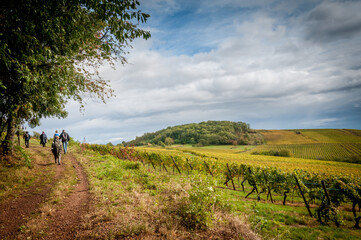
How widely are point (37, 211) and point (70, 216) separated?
1120 mm

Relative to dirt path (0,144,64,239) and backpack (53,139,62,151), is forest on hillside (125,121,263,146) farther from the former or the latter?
dirt path (0,144,64,239)

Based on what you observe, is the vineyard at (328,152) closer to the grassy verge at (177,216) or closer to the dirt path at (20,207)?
the grassy verge at (177,216)

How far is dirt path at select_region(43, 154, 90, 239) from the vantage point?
390cm

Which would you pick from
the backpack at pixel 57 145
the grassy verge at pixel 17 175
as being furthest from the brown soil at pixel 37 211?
the backpack at pixel 57 145

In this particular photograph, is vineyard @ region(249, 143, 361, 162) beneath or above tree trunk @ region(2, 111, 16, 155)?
beneath

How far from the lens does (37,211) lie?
4859mm

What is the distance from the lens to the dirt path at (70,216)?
3902mm

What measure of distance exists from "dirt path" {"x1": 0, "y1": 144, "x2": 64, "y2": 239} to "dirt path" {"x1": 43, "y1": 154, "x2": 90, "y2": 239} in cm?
73

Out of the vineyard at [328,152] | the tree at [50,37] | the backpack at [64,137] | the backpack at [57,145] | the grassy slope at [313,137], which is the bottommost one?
the vineyard at [328,152]

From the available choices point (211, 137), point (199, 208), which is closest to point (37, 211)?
point (199, 208)

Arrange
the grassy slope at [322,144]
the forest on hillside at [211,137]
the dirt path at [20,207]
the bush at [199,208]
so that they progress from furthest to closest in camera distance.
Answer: the forest on hillside at [211,137] → the grassy slope at [322,144] → the bush at [199,208] → the dirt path at [20,207]

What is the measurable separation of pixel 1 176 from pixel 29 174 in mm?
1176

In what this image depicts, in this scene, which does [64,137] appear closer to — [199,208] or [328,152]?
[199,208]

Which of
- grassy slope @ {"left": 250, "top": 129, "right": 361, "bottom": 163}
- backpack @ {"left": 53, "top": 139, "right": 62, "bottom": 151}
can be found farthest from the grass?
grassy slope @ {"left": 250, "top": 129, "right": 361, "bottom": 163}
